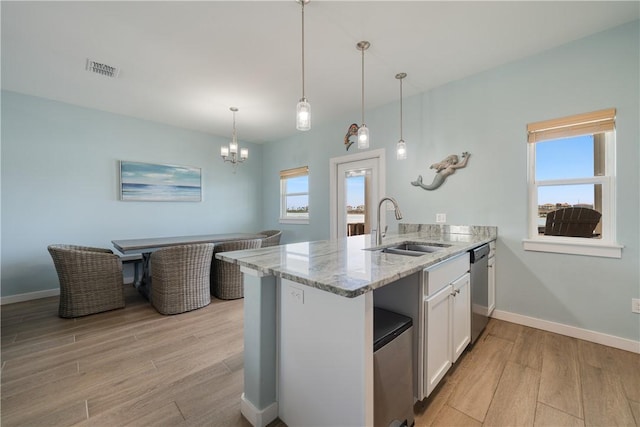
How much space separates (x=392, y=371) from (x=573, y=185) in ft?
8.25

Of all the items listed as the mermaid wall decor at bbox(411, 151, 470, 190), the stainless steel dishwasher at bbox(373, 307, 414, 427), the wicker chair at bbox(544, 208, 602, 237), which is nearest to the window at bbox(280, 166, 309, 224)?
the mermaid wall decor at bbox(411, 151, 470, 190)

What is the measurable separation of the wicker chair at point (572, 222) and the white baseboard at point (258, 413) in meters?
2.84

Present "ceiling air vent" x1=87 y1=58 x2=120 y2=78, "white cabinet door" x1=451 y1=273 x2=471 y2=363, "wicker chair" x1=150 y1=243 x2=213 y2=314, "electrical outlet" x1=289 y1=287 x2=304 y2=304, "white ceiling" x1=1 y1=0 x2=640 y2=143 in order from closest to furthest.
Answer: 1. "electrical outlet" x1=289 y1=287 x2=304 y2=304
2. "white cabinet door" x1=451 y1=273 x2=471 y2=363
3. "white ceiling" x1=1 y1=0 x2=640 y2=143
4. "ceiling air vent" x1=87 y1=58 x2=120 y2=78
5. "wicker chair" x1=150 y1=243 x2=213 y2=314

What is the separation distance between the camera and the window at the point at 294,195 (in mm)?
4867

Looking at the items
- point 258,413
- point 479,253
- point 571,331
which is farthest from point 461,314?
point 258,413

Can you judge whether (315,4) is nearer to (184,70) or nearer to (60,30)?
(184,70)

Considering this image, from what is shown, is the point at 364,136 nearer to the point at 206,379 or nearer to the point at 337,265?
the point at 337,265

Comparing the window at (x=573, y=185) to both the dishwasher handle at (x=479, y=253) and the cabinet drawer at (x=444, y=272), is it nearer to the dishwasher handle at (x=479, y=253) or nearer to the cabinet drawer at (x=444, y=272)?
the dishwasher handle at (x=479, y=253)

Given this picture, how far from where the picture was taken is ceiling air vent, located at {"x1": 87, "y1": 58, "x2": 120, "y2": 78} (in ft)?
8.36

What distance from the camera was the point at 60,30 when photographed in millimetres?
2090

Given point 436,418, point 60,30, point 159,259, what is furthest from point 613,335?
point 60,30

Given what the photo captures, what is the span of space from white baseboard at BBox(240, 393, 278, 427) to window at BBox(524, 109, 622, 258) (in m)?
2.64

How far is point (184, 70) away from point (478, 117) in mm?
3160

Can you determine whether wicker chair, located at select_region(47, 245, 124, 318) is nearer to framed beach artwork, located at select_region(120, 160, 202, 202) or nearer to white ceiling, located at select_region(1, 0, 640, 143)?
framed beach artwork, located at select_region(120, 160, 202, 202)
